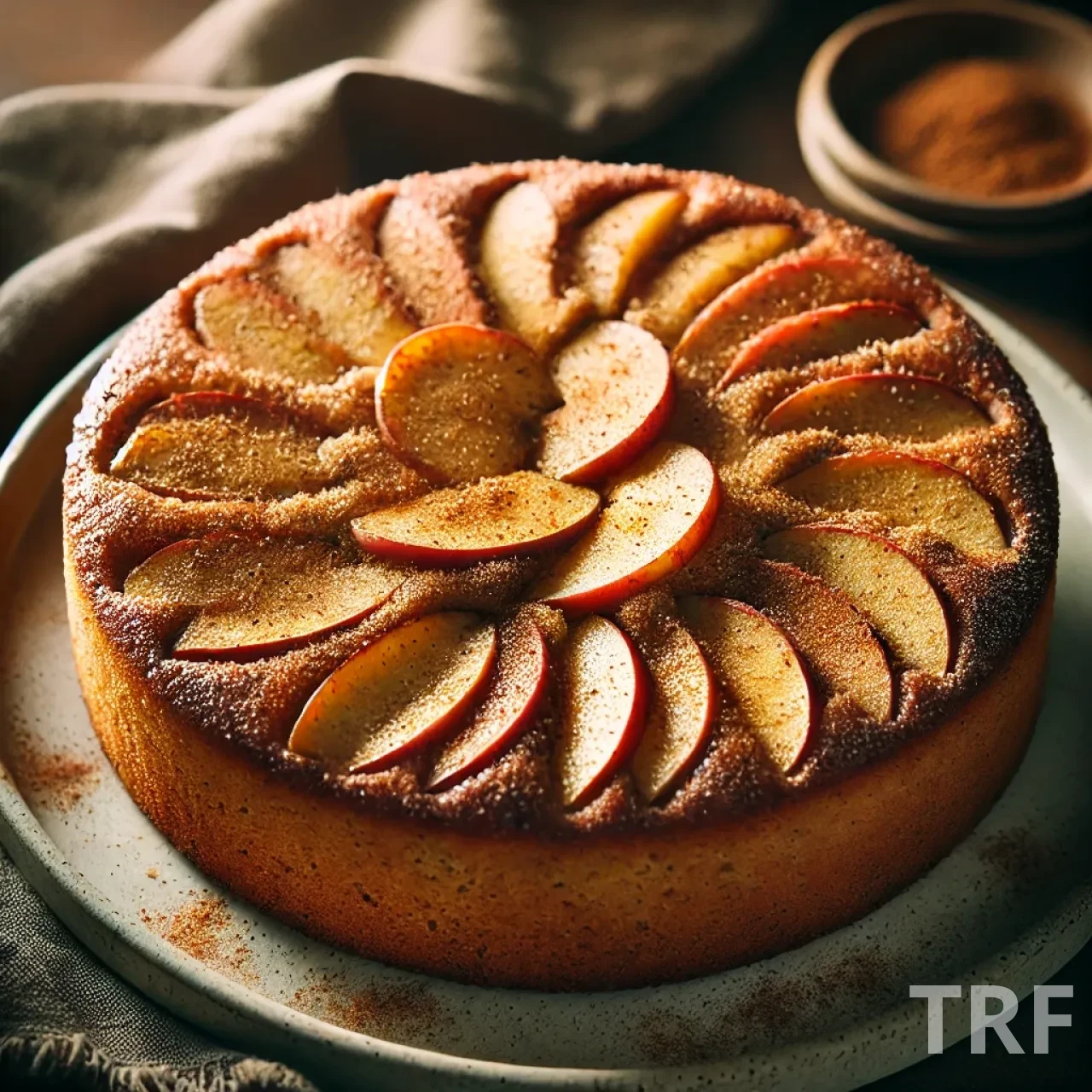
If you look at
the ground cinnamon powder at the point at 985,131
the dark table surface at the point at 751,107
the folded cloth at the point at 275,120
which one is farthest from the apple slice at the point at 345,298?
the ground cinnamon powder at the point at 985,131

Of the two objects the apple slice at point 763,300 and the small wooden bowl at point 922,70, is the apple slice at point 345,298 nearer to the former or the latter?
the apple slice at point 763,300

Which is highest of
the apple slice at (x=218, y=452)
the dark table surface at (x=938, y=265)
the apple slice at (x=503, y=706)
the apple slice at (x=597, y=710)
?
the apple slice at (x=218, y=452)

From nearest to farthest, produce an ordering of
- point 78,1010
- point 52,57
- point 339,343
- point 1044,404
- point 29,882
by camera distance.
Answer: point 78,1010 → point 29,882 → point 339,343 → point 1044,404 → point 52,57

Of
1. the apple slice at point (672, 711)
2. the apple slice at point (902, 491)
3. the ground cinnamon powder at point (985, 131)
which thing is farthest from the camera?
the ground cinnamon powder at point (985, 131)

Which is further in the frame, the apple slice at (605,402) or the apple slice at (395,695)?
the apple slice at (605,402)

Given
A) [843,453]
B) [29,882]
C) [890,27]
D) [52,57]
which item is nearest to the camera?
[29,882]

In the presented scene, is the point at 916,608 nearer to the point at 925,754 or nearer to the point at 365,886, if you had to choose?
the point at 925,754

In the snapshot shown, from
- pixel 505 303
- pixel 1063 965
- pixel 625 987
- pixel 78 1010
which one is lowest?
pixel 1063 965

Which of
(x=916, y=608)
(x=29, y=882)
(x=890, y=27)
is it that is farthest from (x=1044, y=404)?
(x=29, y=882)
